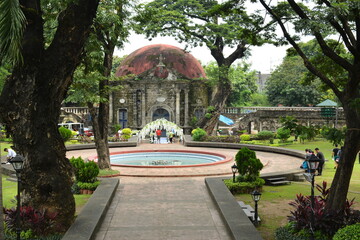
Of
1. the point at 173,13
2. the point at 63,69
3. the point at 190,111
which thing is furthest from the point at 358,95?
the point at 190,111

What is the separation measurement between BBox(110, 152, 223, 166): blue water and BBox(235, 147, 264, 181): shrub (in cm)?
927

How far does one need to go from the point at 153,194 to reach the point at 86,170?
260 centimetres

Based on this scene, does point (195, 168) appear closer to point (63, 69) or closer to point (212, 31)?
point (63, 69)

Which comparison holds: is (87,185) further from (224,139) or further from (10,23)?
(224,139)

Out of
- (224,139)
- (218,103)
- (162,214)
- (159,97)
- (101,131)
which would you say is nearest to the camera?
(162,214)

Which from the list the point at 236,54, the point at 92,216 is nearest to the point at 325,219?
the point at 92,216

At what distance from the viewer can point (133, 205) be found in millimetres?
12133

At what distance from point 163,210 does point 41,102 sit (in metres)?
4.91

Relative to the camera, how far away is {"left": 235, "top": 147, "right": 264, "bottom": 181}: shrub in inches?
548

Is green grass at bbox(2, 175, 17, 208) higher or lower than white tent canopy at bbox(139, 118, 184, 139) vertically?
lower

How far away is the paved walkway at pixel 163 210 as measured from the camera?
9391 millimetres

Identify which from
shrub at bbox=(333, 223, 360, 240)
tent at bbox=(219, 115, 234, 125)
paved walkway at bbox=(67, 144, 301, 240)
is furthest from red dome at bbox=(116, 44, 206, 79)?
shrub at bbox=(333, 223, 360, 240)

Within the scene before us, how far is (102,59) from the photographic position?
16.0 meters

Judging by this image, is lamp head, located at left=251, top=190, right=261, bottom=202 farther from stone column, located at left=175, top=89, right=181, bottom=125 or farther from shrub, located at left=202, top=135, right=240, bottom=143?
stone column, located at left=175, top=89, right=181, bottom=125
